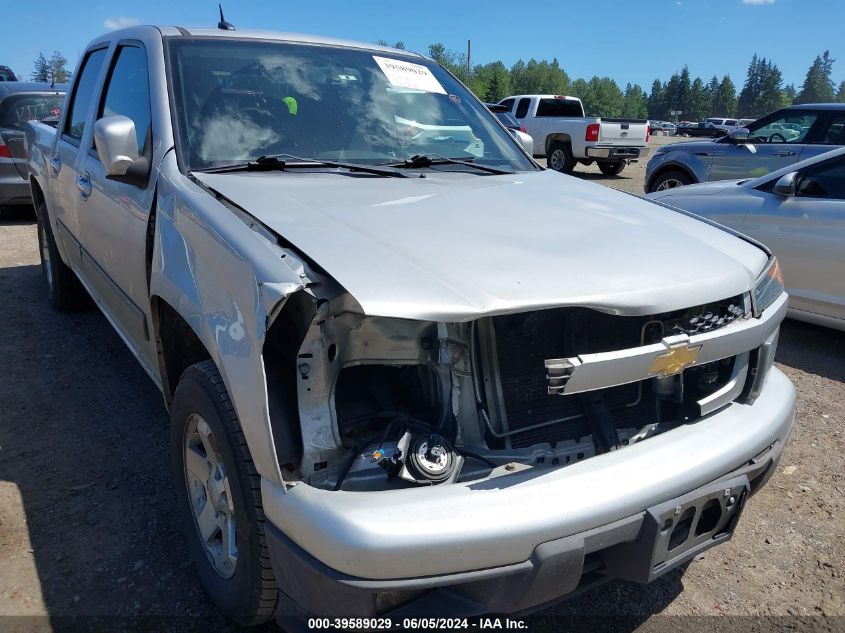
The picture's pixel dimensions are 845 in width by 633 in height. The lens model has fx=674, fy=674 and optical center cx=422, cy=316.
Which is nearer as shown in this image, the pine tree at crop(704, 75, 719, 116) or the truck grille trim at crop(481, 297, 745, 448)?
the truck grille trim at crop(481, 297, 745, 448)

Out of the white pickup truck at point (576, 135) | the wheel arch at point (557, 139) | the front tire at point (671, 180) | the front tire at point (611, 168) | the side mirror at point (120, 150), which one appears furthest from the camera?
the front tire at point (611, 168)

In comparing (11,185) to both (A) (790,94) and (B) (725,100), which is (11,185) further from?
(A) (790,94)

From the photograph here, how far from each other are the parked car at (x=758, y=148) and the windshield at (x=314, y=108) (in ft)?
22.6

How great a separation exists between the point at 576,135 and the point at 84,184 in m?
14.5

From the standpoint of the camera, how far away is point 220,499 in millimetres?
2172

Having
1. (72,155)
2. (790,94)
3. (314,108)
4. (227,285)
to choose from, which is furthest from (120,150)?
(790,94)

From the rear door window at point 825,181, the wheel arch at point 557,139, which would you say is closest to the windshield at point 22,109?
the rear door window at point 825,181

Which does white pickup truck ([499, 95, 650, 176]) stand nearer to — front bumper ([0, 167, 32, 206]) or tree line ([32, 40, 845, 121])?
front bumper ([0, 167, 32, 206])

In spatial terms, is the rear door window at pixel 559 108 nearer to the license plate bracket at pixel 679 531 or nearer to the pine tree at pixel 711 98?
the license plate bracket at pixel 679 531

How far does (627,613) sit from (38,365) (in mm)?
3894

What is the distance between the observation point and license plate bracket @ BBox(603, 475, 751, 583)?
5.91ft

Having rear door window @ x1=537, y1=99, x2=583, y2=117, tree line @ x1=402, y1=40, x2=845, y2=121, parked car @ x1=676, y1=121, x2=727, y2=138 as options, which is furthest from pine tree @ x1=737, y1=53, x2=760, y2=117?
rear door window @ x1=537, y1=99, x2=583, y2=117

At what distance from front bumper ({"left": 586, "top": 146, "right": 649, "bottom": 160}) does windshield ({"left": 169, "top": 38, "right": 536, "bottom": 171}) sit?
13.4 m

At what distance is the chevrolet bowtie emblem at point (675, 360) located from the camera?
1868 millimetres
